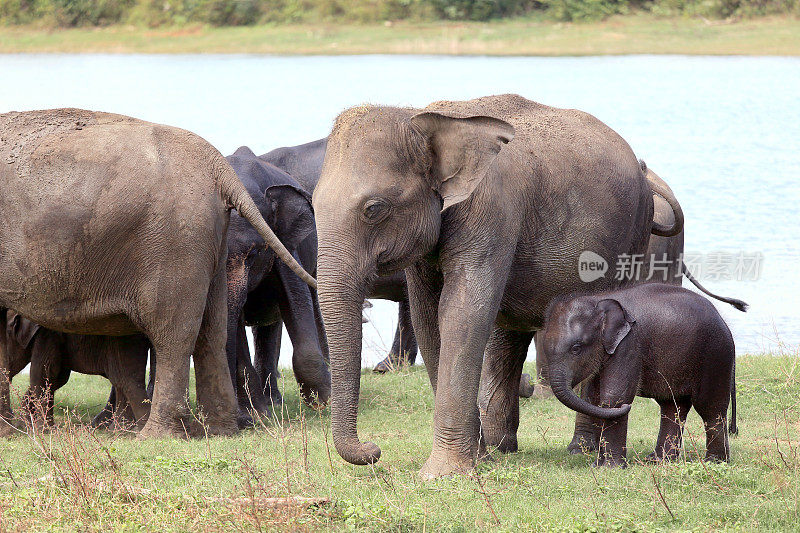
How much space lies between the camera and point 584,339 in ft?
20.8

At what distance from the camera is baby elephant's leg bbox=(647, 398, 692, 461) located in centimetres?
654

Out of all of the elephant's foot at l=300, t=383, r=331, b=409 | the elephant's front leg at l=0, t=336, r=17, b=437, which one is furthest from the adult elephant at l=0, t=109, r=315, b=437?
the elephant's foot at l=300, t=383, r=331, b=409

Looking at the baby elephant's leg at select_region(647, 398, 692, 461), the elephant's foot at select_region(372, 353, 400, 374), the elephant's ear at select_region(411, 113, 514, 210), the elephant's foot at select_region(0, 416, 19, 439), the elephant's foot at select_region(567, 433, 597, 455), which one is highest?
the elephant's ear at select_region(411, 113, 514, 210)

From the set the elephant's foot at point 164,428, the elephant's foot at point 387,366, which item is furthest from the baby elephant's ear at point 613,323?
the elephant's foot at point 387,366

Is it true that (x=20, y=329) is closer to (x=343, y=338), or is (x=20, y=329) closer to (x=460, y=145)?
(x=343, y=338)

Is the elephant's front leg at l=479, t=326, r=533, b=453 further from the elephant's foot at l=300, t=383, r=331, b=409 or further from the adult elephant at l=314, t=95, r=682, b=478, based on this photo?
the elephant's foot at l=300, t=383, r=331, b=409

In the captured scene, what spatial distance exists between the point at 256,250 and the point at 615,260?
266 cm

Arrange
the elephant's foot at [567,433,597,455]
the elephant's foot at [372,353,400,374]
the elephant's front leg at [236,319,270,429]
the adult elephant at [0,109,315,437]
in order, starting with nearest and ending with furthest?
the elephant's foot at [567,433,597,455], the adult elephant at [0,109,315,437], the elephant's front leg at [236,319,270,429], the elephant's foot at [372,353,400,374]

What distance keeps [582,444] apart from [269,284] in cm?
311

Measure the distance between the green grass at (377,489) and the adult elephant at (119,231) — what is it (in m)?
0.72

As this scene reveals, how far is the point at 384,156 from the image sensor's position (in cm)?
596

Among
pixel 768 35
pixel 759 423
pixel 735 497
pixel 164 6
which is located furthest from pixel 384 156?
pixel 164 6

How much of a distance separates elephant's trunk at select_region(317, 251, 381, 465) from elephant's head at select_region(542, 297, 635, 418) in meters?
1.08

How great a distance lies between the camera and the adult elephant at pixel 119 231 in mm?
7215
